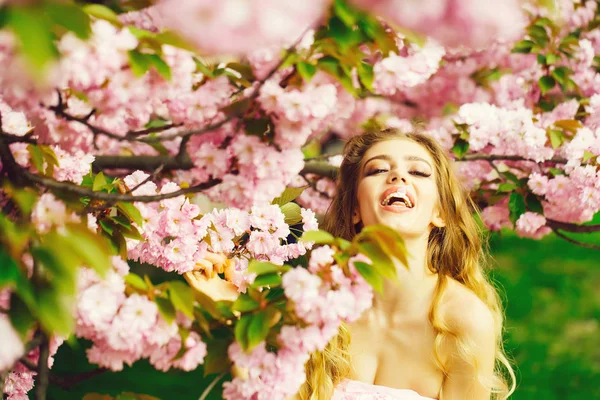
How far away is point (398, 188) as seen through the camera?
253 centimetres

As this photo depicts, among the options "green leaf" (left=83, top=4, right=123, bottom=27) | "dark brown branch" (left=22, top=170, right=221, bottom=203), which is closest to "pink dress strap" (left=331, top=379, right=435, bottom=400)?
"dark brown branch" (left=22, top=170, right=221, bottom=203)

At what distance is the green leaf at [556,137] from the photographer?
10.1 feet

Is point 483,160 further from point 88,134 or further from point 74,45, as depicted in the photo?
point 74,45

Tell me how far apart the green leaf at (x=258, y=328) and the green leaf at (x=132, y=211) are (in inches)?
19.2

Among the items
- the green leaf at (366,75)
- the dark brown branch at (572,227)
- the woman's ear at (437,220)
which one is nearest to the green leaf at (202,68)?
the green leaf at (366,75)

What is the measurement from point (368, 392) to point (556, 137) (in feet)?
4.46

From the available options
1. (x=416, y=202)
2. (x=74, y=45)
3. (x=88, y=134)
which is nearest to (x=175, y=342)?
(x=88, y=134)

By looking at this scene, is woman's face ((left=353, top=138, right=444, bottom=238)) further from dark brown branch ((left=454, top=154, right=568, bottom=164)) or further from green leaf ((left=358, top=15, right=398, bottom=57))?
green leaf ((left=358, top=15, right=398, bottom=57))

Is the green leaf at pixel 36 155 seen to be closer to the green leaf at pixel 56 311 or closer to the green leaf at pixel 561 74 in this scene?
the green leaf at pixel 56 311

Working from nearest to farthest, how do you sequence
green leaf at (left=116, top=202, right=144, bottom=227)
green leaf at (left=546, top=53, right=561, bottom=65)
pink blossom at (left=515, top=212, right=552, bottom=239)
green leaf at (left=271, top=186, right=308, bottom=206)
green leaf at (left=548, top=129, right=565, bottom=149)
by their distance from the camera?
green leaf at (left=116, top=202, right=144, bottom=227) → green leaf at (left=271, top=186, right=308, bottom=206) → green leaf at (left=548, top=129, right=565, bottom=149) → pink blossom at (left=515, top=212, right=552, bottom=239) → green leaf at (left=546, top=53, right=561, bottom=65)

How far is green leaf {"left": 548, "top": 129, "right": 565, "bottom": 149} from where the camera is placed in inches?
121

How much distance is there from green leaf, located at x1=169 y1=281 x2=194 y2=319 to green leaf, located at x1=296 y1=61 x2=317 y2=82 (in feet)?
1.66

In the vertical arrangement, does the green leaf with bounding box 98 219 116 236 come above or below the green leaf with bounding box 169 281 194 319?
above

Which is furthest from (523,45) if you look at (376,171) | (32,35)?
(32,35)
